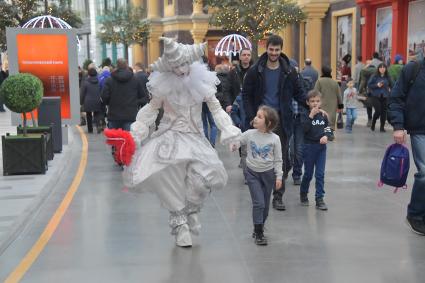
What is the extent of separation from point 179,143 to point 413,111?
7.66ft

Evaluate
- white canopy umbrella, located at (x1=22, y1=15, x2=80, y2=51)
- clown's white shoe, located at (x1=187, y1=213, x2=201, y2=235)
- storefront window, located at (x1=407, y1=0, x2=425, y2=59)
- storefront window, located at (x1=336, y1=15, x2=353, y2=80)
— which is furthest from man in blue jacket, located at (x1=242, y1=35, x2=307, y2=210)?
storefront window, located at (x1=336, y1=15, x2=353, y2=80)

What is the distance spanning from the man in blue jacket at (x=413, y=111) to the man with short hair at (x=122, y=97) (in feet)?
18.9

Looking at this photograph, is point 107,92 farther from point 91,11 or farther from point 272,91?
point 91,11

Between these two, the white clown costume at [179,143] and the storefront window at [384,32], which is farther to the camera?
the storefront window at [384,32]

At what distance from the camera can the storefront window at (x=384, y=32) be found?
2244 centimetres

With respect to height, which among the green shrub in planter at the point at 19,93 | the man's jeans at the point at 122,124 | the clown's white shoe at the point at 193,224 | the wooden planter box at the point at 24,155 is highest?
the green shrub in planter at the point at 19,93

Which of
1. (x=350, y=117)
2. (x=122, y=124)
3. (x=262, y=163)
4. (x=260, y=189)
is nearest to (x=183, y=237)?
(x=260, y=189)

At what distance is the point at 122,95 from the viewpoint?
11.0 metres

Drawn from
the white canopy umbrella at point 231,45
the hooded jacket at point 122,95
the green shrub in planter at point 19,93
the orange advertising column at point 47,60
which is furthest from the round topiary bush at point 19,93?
the white canopy umbrella at point 231,45

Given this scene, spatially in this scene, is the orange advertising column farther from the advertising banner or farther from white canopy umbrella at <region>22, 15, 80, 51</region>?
white canopy umbrella at <region>22, 15, 80, 51</region>

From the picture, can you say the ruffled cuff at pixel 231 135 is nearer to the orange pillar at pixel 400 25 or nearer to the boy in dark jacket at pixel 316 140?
the boy in dark jacket at pixel 316 140

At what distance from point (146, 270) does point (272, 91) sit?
9.26ft

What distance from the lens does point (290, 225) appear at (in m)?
6.59

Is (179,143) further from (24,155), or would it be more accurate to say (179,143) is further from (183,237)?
(24,155)
